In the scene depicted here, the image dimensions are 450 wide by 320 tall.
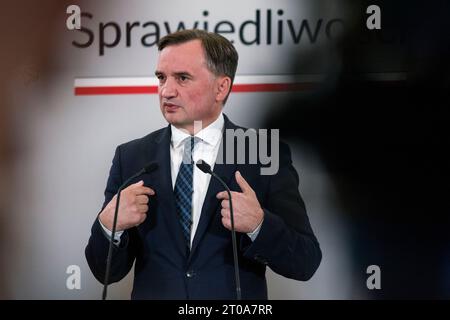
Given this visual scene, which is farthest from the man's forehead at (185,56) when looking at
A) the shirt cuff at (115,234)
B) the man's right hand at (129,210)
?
the shirt cuff at (115,234)

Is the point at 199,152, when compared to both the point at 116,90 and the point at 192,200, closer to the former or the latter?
the point at 192,200

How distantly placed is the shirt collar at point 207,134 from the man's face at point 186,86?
0.06 ft

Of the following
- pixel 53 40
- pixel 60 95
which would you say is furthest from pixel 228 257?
pixel 53 40

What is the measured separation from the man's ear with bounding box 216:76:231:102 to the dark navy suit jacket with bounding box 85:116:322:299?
3.7 inches

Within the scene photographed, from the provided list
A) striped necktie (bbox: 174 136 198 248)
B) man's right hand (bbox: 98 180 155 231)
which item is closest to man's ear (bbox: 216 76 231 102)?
striped necktie (bbox: 174 136 198 248)

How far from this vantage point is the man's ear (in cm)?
257

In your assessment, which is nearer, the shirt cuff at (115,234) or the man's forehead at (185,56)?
the shirt cuff at (115,234)

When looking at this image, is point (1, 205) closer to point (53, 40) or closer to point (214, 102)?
point (53, 40)

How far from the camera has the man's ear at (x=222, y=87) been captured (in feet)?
8.42

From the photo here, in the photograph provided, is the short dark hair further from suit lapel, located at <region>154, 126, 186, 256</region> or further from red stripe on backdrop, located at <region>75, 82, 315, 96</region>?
suit lapel, located at <region>154, 126, 186, 256</region>

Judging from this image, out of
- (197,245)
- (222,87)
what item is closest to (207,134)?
(222,87)

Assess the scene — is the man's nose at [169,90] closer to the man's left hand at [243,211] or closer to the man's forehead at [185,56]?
the man's forehead at [185,56]
